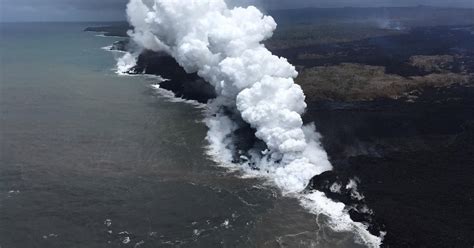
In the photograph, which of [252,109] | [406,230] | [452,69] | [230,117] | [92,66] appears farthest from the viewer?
[92,66]

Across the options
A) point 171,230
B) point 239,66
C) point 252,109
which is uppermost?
point 239,66

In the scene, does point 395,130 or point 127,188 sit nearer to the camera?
point 127,188

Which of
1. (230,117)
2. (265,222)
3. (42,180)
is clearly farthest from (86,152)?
(265,222)

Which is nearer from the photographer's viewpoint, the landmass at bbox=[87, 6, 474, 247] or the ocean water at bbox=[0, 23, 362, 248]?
the ocean water at bbox=[0, 23, 362, 248]

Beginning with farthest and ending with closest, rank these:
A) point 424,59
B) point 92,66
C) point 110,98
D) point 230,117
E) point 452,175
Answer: point 92,66
point 424,59
point 110,98
point 230,117
point 452,175

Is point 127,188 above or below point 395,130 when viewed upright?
below

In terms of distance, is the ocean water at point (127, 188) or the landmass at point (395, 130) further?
the landmass at point (395, 130)

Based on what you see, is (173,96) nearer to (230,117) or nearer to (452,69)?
(230,117)

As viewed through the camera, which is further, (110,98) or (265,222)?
(110,98)
